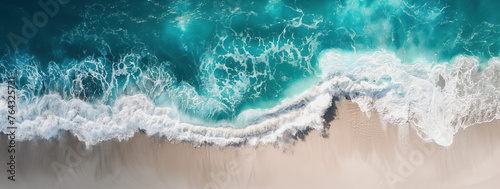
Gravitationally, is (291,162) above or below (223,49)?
below

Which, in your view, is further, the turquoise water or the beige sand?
the turquoise water

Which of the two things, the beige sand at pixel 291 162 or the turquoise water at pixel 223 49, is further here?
the turquoise water at pixel 223 49

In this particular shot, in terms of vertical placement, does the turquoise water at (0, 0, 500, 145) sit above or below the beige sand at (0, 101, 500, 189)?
above

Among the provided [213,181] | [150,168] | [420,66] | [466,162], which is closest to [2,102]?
[150,168]

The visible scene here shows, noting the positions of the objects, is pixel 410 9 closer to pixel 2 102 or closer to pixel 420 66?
pixel 420 66

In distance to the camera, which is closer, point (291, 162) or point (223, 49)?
point (291, 162)
